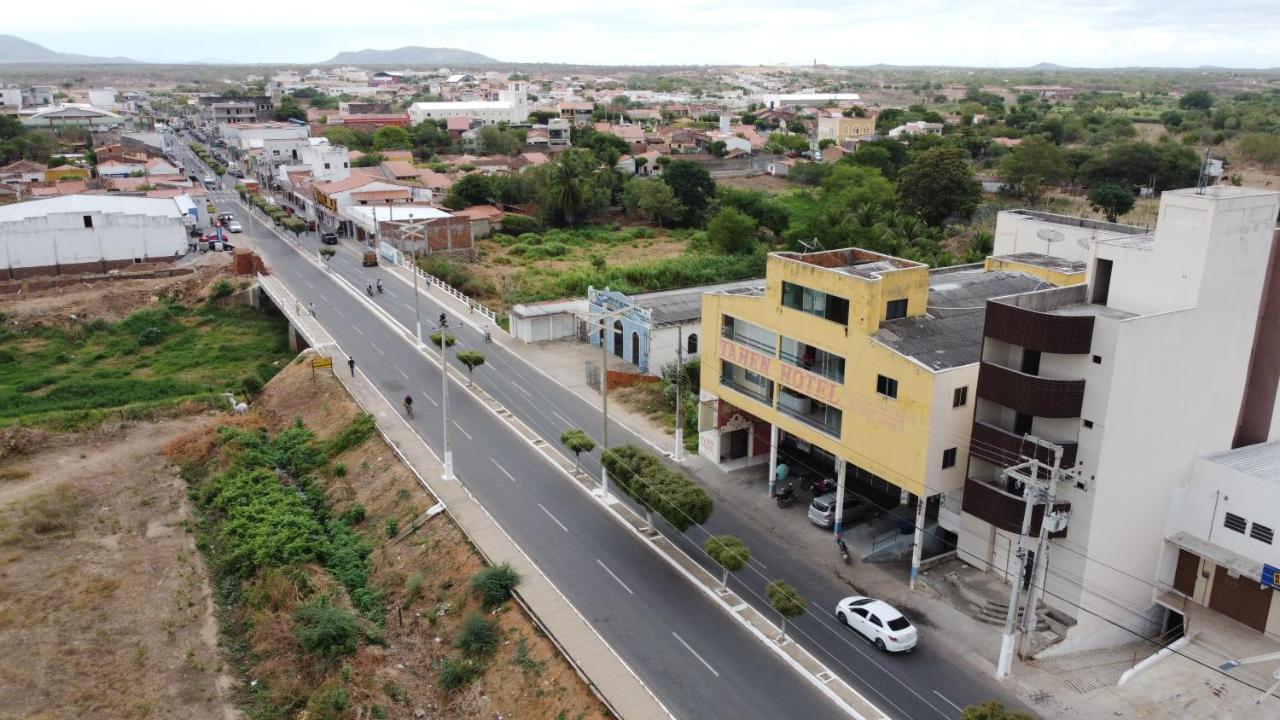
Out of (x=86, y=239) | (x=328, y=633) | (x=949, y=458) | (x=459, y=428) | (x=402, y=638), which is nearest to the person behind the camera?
(x=328, y=633)

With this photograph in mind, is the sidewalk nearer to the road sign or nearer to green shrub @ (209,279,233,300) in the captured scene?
the road sign

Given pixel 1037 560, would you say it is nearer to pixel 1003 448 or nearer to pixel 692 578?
pixel 1003 448

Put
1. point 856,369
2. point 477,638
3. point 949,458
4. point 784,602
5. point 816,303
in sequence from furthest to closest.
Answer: point 816,303 → point 856,369 → point 949,458 → point 477,638 → point 784,602

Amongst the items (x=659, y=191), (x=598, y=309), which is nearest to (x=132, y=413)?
(x=598, y=309)

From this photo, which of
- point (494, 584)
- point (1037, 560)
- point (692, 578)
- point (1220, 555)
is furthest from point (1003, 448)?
point (494, 584)

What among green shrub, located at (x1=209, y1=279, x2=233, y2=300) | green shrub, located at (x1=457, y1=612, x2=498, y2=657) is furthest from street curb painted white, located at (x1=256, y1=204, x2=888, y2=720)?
green shrub, located at (x1=209, y1=279, x2=233, y2=300)
